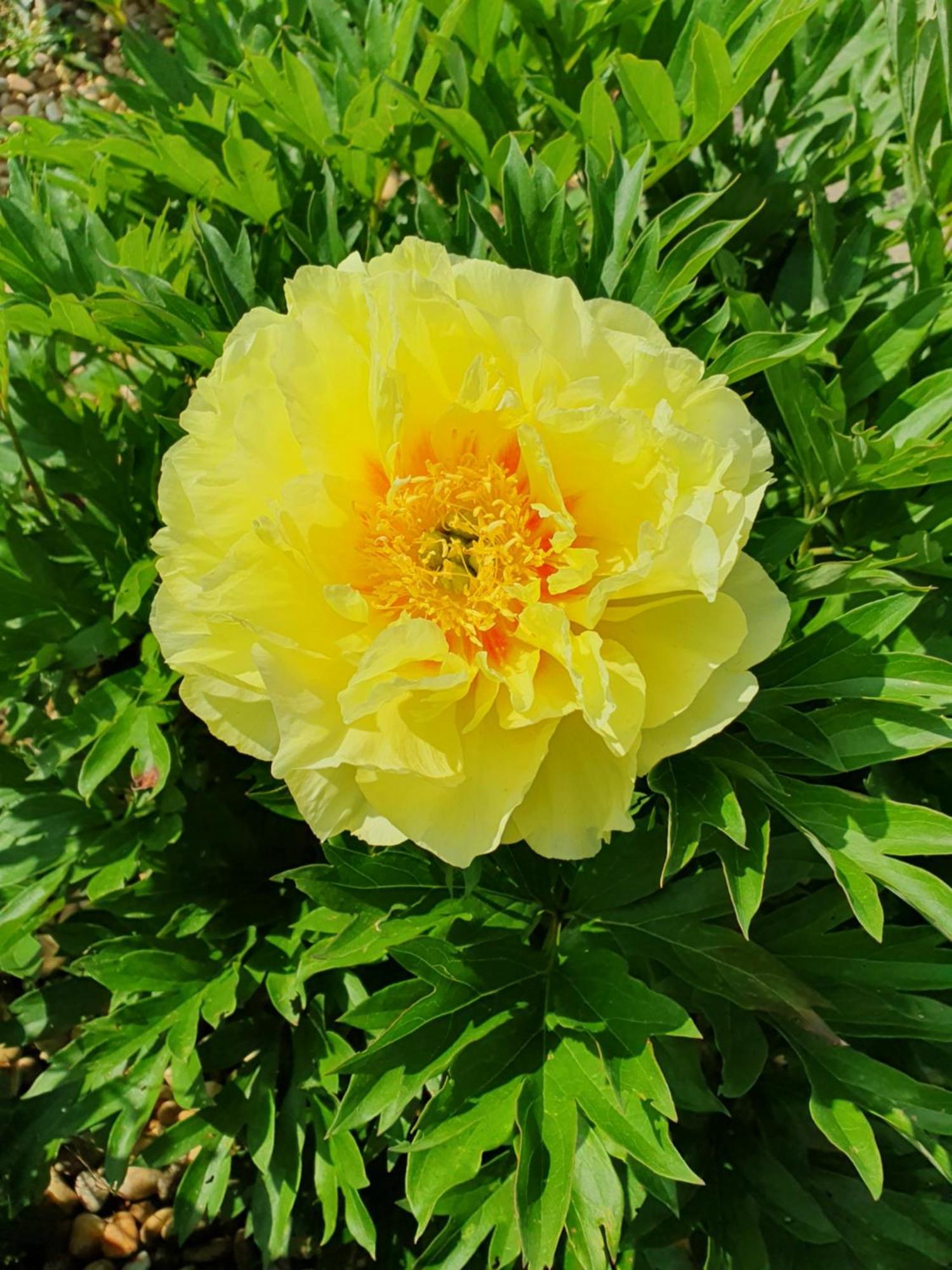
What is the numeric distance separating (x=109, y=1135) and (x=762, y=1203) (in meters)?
0.81

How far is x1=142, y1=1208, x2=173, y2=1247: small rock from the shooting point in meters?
1.74

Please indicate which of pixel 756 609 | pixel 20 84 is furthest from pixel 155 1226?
pixel 20 84

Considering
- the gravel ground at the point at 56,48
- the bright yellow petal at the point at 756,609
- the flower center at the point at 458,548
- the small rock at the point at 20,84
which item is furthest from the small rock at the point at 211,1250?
the small rock at the point at 20,84

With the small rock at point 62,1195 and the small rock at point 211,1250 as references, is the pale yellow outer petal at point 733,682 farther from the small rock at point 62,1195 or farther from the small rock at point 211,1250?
the small rock at point 62,1195

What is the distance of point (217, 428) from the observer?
3.05 ft

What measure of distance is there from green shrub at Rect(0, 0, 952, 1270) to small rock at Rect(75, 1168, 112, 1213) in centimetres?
10

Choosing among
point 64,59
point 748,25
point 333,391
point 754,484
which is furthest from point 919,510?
point 64,59

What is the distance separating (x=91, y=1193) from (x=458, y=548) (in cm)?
142

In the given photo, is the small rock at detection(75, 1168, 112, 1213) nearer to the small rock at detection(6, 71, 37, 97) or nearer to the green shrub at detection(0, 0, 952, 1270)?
the green shrub at detection(0, 0, 952, 1270)

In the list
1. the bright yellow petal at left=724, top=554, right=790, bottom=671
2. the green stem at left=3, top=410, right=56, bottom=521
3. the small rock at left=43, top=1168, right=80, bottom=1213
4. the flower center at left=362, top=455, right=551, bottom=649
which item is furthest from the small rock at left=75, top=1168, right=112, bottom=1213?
Result: the bright yellow petal at left=724, top=554, right=790, bottom=671

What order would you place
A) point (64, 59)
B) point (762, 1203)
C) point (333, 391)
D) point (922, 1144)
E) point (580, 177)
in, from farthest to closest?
point (64, 59)
point (580, 177)
point (762, 1203)
point (922, 1144)
point (333, 391)

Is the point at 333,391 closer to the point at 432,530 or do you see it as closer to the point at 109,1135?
the point at 432,530

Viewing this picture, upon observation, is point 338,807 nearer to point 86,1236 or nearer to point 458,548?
point 458,548

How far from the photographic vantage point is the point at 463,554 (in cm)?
97
